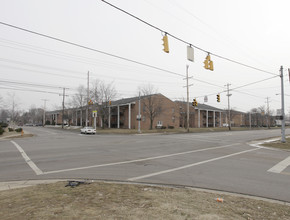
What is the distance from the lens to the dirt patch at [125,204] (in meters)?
3.46

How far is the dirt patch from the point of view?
346cm

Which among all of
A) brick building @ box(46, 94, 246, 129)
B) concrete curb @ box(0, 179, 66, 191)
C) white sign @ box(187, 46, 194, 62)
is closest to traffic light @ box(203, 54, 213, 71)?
white sign @ box(187, 46, 194, 62)

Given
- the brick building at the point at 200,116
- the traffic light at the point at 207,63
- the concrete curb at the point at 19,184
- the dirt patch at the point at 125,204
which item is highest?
the traffic light at the point at 207,63

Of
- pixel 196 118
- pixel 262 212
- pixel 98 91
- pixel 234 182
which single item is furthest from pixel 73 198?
pixel 196 118

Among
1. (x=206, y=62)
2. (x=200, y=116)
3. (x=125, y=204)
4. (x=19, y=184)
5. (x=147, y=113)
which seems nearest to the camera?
(x=125, y=204)

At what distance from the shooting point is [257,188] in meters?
5.53

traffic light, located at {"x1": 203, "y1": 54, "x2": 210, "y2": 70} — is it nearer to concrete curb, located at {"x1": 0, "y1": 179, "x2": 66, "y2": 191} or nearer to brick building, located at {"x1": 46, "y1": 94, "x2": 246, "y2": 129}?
concrete curb, located at {"x1": 0, "y1": 179, "x2": 66, "y2": 191}

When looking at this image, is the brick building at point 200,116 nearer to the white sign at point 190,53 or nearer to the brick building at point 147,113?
the brick building at point 147,113

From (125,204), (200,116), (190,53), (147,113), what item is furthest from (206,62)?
(200,116)

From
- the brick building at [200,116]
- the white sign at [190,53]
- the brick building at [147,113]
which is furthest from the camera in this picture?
the brick building at [200,116]

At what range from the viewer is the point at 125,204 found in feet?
13.0

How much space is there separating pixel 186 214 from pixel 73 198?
7.96 feet

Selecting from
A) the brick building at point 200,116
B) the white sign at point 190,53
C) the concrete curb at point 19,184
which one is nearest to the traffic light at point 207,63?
the white sign at point 190,53

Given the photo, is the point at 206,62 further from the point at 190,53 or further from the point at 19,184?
the point at 19,184
